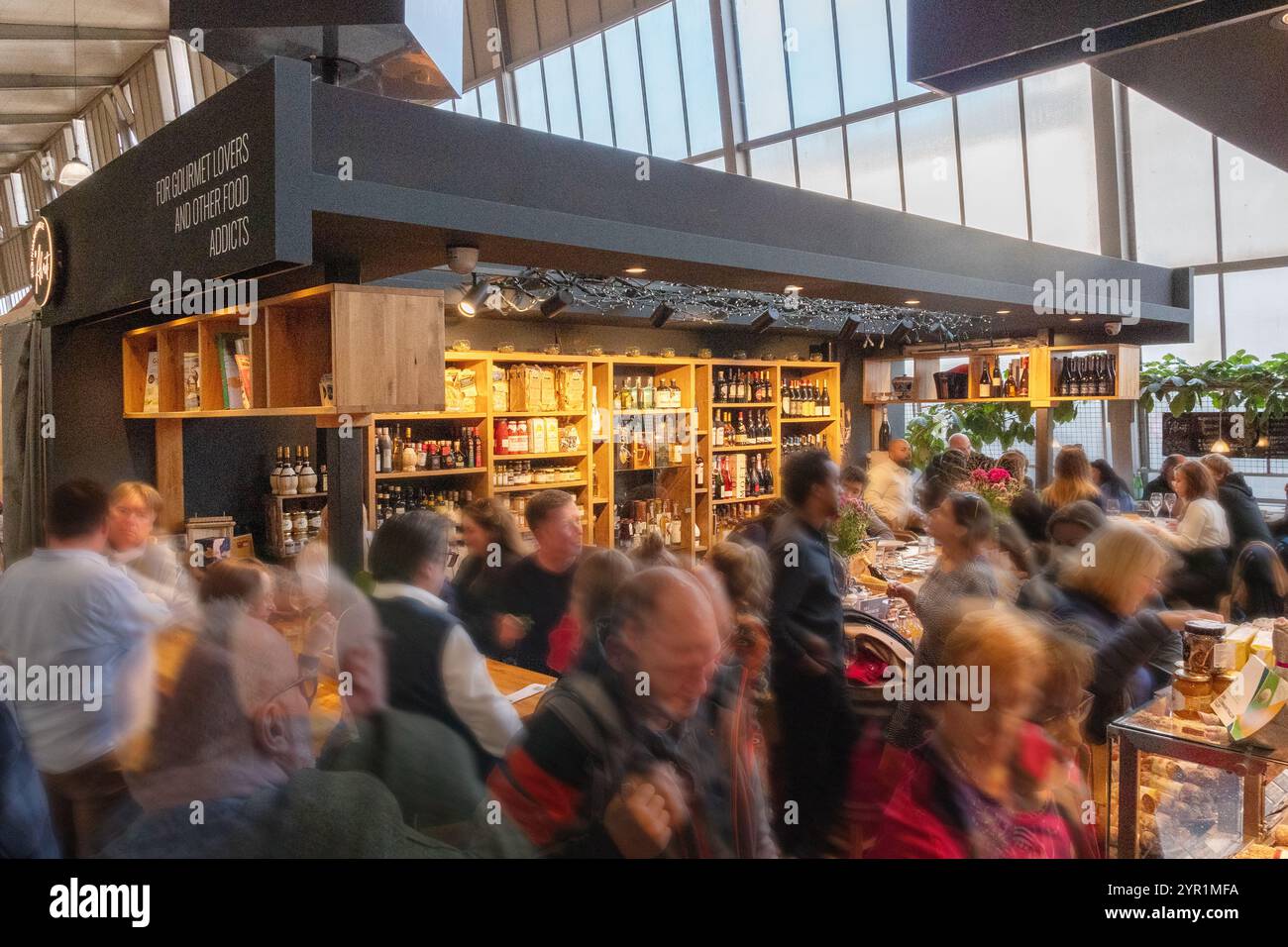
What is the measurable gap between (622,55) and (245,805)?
12196 mm

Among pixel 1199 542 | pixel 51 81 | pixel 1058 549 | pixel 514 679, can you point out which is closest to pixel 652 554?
pixel 514 679

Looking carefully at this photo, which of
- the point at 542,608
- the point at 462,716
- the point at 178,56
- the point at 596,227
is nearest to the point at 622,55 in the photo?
the point at 178,56

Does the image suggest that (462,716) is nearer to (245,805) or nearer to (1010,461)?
(245,805)

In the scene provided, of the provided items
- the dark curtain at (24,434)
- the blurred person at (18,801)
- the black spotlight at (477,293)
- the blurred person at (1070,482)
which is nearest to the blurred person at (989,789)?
the blurred person at (18,801)

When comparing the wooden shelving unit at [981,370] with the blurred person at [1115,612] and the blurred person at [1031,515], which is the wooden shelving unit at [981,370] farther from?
the blurred person at [1115,612]

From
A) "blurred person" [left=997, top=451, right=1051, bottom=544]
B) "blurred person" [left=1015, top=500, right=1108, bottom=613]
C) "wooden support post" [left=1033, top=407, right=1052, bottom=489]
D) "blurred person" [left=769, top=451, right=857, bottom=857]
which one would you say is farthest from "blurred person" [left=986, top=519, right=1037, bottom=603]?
"wooden support post" [left=1033, top=407, right=1052, bottom=489]

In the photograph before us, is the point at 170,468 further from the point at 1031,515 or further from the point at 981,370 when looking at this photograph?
the point at 981,370

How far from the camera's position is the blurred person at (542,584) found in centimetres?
377

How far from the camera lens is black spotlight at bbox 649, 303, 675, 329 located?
670cm

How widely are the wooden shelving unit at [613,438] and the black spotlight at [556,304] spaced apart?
366 millimetres

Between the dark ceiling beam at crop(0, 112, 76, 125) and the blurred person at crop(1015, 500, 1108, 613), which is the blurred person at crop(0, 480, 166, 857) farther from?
the dark ceiling beam at crop(0, 112, 76, 125)
